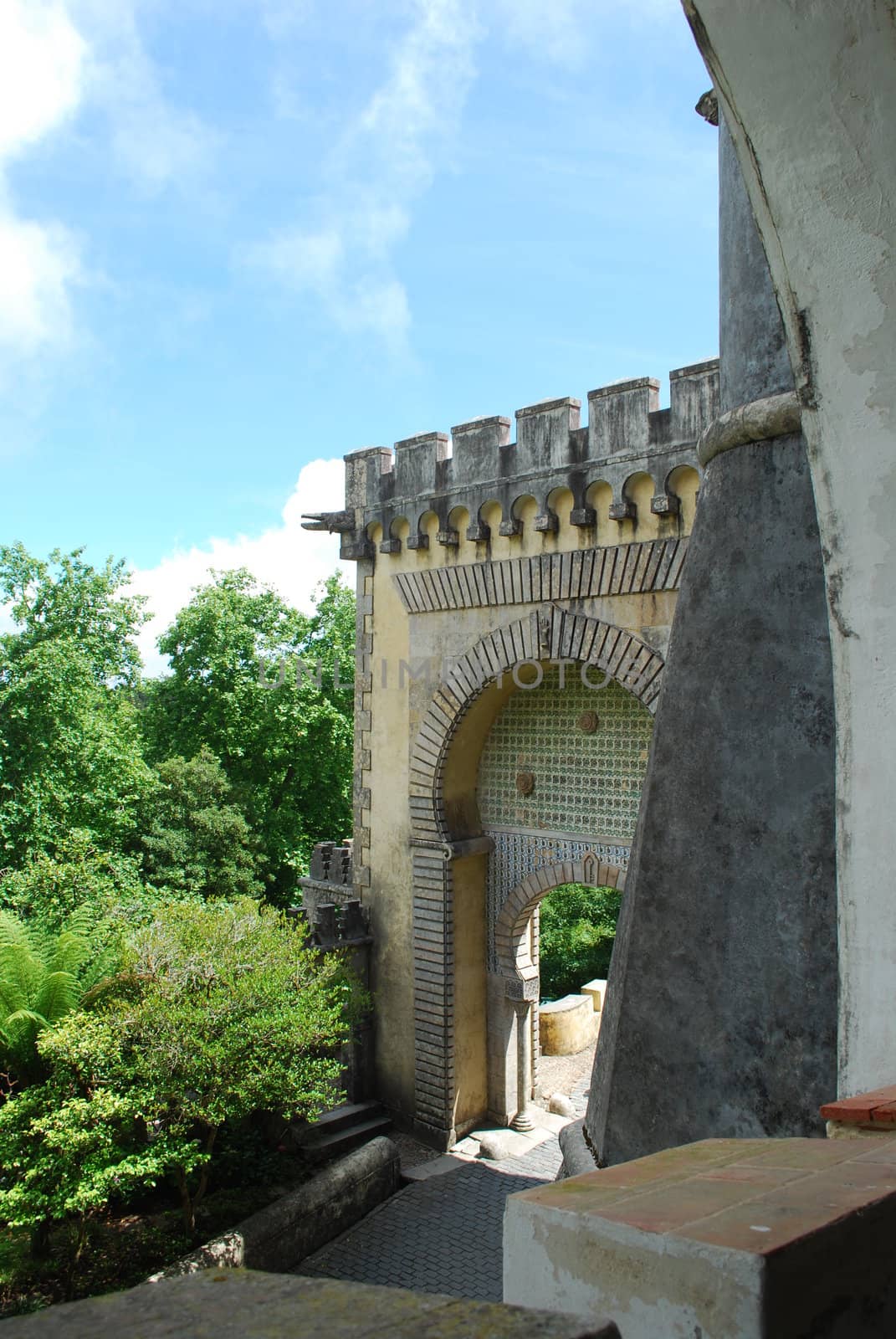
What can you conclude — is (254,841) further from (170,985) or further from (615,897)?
(170,985)

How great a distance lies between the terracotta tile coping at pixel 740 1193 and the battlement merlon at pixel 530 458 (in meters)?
6.83

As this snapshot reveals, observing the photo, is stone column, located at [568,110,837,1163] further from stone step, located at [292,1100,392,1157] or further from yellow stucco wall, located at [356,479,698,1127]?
stone step, located at [292,1100,392,1157]

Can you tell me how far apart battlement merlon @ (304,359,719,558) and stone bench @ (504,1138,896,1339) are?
23.1ft

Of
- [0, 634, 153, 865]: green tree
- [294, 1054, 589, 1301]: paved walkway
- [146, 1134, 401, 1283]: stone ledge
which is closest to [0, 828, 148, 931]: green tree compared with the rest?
[0, 634, 153, 865]: green tree

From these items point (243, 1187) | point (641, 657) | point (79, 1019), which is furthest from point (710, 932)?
point (243, 1187)

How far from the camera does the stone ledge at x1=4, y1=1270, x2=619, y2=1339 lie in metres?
0.88

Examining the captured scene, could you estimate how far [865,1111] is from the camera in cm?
178

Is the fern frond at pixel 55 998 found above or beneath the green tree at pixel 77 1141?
above

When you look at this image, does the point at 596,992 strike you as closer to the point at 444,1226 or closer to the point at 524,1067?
the point at 524,1067

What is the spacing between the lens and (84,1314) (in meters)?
0.94

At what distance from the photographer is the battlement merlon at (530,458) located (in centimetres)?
820

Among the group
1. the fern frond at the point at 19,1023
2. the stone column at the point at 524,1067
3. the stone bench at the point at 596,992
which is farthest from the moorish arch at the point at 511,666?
the stone bench at the point at 596,992

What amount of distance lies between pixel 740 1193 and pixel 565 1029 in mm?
12704

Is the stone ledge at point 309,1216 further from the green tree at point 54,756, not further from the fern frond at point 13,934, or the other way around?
the green tree at point 54,756
